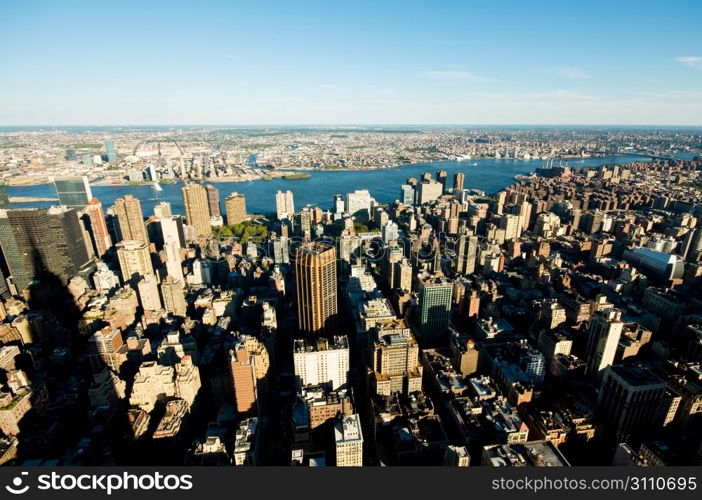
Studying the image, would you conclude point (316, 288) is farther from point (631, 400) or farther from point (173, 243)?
point (173, 243)

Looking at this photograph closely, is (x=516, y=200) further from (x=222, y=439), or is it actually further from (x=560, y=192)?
(x=222, y=439)

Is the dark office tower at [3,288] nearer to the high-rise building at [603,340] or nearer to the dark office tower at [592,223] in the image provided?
the high-rise building at [603,340]

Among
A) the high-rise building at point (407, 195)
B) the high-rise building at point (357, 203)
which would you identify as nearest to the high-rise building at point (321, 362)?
the high-rise building at point (357, 203)

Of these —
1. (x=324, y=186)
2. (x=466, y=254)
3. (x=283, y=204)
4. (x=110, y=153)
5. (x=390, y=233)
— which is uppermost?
(x=110, y=153)

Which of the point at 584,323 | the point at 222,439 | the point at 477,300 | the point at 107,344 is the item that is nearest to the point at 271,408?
the point at 222,439

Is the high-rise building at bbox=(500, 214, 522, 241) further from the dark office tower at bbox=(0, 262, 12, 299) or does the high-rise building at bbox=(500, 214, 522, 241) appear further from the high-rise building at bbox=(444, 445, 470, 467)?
the dark office tower at bbox=(0, 262, 12, 299)

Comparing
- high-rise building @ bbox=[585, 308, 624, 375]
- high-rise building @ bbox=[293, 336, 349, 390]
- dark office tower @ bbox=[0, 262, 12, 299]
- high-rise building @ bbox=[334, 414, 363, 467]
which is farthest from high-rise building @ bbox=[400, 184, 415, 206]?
high-rise building @ bbox=[334, 414, 363, 467]

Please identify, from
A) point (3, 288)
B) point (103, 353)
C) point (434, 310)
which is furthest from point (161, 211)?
point (434, 310)
